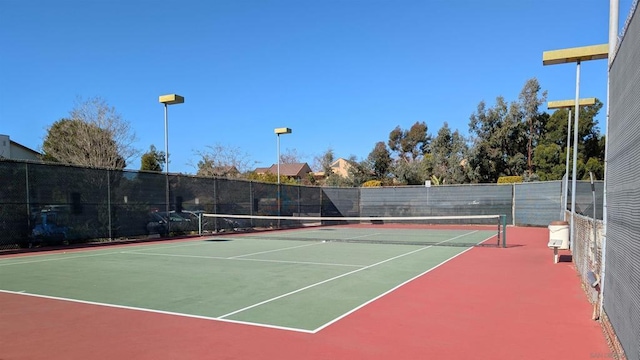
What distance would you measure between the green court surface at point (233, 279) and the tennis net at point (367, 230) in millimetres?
3853

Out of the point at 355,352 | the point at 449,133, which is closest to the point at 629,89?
the point at 355,352

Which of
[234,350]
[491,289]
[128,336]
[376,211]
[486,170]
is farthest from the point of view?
[486,170]

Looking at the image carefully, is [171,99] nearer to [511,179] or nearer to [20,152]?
[20,152]

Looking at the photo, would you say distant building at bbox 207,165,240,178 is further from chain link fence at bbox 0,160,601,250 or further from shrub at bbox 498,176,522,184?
shrub at bbox 498,176,522,184

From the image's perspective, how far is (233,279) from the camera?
8.84 meters

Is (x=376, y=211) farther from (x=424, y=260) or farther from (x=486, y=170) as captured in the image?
(x=424, y=260)

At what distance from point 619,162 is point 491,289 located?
413 cm

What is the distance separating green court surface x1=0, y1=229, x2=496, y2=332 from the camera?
6.39 m

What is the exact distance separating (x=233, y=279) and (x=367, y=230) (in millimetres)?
17381

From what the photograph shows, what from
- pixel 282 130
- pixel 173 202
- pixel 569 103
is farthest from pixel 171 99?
pixel 569 103

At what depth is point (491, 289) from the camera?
784 centimetres

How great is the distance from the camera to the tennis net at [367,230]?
1823cm

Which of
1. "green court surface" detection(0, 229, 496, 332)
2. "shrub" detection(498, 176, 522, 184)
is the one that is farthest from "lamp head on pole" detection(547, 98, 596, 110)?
"shrub" detection(498, 176, 522, 184)

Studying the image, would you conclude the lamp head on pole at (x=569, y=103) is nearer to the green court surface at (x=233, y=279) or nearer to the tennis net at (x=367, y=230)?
the tennis net at (x=367, y=230)
